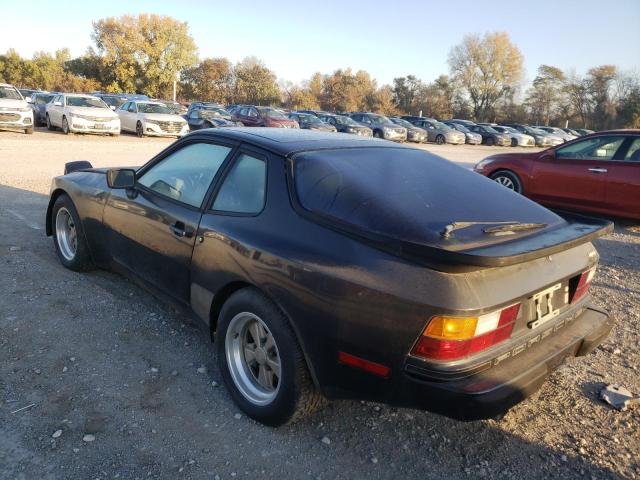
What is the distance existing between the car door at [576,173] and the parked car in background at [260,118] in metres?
15.7

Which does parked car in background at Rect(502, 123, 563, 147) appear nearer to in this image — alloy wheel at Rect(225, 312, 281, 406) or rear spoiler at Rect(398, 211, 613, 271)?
rear spoiler at Rect(398, 211, 613, 271)

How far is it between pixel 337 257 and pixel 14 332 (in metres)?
2.48

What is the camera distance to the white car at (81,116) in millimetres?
18000

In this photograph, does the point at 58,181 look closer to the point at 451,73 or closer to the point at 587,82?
the point at 587,82

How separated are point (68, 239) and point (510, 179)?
23.3ft

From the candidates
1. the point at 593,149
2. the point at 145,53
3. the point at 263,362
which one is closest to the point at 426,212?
the point at 263,362

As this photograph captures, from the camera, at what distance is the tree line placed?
177 feet

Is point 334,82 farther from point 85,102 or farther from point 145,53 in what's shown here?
point 85,102

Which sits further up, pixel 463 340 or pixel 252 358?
pixel 463 340

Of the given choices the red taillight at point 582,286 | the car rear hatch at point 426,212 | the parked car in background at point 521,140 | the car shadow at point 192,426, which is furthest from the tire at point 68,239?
Answer: the parked car in background at point 521,140

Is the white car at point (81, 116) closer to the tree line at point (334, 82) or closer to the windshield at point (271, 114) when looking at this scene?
the windshield at point (271, 114)

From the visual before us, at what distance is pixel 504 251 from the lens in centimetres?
215

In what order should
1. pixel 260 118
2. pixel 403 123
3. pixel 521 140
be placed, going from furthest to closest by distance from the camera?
pixel 521 140
pixel 403 123
pixel 260 118

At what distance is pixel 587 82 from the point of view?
60406 millimetres
